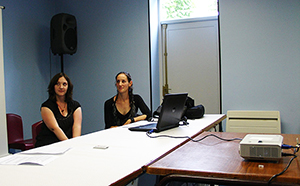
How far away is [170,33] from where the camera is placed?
15.8ft

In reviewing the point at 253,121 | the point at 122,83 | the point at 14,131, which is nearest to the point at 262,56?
the point at 253,121

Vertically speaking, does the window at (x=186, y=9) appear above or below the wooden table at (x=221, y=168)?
above

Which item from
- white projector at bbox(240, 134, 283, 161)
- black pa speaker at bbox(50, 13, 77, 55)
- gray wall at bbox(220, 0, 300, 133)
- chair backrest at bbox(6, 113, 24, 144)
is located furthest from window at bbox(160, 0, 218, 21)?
white projector at bbox(240, 134, 283, 161)

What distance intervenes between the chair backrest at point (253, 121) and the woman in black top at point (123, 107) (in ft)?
4.00

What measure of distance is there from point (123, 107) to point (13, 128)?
158 cm

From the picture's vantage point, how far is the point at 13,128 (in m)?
3.84

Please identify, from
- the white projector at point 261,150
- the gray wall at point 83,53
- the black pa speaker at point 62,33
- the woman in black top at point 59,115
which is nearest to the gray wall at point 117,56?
the gray wall at point 83,53

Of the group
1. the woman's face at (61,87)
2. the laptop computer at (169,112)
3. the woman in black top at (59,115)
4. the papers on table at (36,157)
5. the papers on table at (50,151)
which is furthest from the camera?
the woman's face at (61,87)

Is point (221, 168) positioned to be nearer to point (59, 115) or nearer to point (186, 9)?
point (59, 115)

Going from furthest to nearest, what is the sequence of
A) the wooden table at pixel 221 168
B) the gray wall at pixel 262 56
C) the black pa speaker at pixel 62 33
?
1. the black pa speaker at pixel 62 33
2. the gray wall at pixel 262 56
3. the wooden table at pixel 221 168

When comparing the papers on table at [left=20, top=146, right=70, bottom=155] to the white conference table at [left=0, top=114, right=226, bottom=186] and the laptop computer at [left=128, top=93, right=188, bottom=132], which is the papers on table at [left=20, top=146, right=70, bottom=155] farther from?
the laptop computer at [left=128, top=93, right=188, bottom=132]

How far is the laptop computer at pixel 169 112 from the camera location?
2229 millimetres

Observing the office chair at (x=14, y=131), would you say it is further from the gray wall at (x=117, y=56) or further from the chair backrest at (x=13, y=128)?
the gray wall at (x=117, y=56)

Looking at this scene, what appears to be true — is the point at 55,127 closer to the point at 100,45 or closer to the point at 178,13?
→ the point at 100,45
